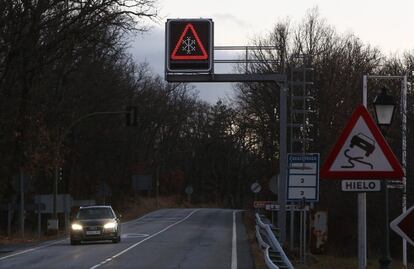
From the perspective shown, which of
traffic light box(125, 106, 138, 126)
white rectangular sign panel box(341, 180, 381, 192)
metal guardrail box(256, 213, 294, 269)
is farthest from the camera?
traffic light box(125, 106, 138, 126)

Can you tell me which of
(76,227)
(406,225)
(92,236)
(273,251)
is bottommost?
(92,236)

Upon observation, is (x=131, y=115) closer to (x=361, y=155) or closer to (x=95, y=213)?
(x=95, y=213)

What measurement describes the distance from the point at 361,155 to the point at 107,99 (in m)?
49.9

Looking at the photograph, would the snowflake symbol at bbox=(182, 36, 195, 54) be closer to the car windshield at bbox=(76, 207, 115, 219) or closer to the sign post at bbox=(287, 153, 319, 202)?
the sign post at bbox=(287, 153, 319, 202)

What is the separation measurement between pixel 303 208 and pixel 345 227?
1794 cm

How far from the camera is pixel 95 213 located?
110 ft

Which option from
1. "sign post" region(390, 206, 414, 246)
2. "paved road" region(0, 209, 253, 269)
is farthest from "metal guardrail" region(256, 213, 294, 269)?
"sign post" region(390, 206, 414, 246)

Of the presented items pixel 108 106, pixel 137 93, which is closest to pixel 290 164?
pixel 108 106

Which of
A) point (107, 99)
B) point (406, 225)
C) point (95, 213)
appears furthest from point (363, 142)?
point (107, 99)

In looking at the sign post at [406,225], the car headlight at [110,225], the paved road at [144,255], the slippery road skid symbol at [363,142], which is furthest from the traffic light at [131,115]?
the slippery road skid symbol at [363,142]

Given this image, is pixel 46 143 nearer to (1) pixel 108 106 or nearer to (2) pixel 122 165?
(1) pixel 108 106

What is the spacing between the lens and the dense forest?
3469cm

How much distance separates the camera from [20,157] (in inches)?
1545

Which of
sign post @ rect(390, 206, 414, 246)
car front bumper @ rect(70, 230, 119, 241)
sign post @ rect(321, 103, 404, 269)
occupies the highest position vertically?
sign post @ rect(321, 103, 404, 269)
